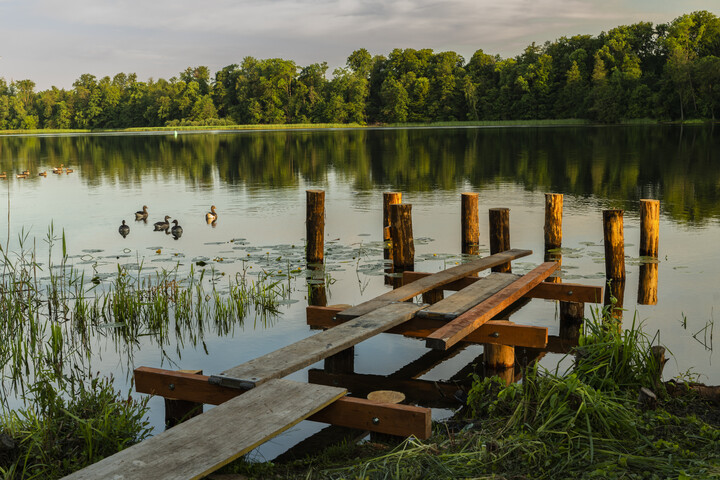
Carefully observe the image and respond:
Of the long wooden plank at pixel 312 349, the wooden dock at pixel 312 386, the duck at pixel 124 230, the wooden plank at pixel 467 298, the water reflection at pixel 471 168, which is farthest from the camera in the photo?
the water reflection at pixel 471 168

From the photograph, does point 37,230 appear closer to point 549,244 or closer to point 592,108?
point 549,244

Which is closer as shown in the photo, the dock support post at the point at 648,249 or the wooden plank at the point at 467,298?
the wooden plank at the point at 467,298

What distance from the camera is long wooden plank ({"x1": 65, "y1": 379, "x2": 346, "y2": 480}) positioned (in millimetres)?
4656

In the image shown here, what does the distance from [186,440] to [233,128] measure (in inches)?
5597

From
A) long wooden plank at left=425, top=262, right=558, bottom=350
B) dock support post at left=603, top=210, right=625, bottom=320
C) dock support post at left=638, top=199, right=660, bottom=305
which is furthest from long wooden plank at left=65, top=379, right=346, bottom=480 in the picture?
dock support post at left=603, top=210, right=625, bottom=320

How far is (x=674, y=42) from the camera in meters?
114

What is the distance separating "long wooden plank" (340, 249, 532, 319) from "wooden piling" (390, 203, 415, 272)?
1914mm

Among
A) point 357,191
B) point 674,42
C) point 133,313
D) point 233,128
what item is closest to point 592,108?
point 674,42

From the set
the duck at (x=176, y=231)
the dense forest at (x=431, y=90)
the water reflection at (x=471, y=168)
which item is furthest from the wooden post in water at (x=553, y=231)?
the dense forest at (x=431, y=90)

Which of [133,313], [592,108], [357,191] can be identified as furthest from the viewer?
[592,108]

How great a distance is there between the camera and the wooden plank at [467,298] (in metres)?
8.45

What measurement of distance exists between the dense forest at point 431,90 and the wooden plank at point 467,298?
323 feet

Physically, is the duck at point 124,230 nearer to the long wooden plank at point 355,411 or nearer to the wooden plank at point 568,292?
the wooden plank at point 568,292

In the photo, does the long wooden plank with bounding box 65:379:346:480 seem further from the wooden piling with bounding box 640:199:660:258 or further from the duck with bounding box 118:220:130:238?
the duck with bounding box 118:220:130:238
